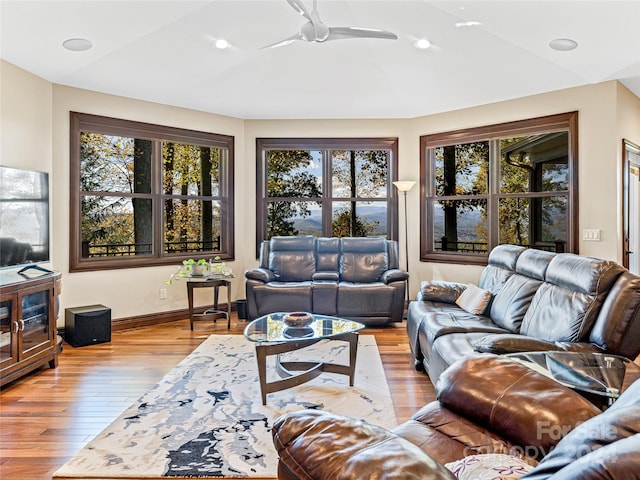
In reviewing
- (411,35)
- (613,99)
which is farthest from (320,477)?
(613,99)

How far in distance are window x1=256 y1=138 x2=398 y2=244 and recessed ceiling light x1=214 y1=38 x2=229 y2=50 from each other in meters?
2.09

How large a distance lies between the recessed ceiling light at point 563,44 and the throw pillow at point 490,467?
375cm

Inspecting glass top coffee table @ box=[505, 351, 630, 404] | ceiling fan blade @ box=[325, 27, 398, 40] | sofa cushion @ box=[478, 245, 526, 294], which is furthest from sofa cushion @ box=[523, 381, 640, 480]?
ceiling fan blade @ box=[325, 27, 398, 40]

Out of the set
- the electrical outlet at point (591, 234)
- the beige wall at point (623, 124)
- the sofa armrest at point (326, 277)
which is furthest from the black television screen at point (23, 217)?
the beige wall at point (623, 124)

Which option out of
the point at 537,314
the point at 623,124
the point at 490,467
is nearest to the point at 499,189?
the point at 623,124

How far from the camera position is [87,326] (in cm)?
439

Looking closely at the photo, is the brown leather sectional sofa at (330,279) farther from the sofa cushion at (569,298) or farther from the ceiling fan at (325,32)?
the ceiling fan at (325,32)

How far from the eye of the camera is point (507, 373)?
1683 mm

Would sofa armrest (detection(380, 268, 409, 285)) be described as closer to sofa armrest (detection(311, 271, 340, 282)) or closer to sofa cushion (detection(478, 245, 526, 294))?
sofa armrest (detection(311, 271, 340, 282))

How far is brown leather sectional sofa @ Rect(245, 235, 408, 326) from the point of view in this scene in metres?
5.11

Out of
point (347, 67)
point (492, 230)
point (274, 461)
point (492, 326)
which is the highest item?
point (347, 67)

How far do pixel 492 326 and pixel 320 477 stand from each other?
2581 mm

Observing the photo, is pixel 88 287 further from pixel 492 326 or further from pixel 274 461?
pixel 492 326

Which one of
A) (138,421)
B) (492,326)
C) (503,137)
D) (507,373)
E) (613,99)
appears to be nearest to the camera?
(507,373)
